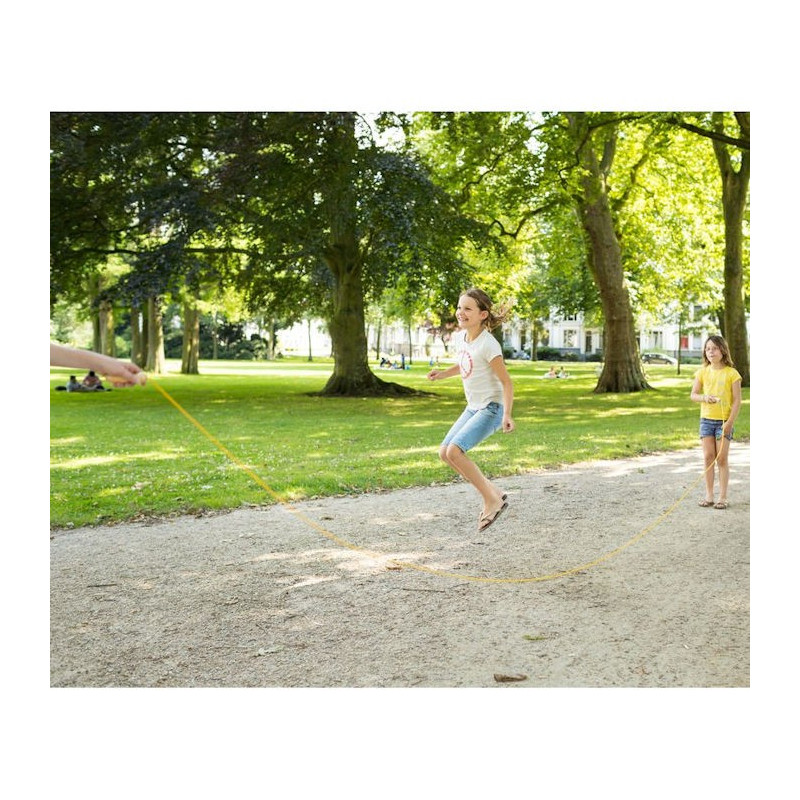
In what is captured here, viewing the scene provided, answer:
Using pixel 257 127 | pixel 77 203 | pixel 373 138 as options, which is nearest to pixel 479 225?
pixel 373 138

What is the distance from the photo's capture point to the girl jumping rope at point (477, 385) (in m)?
6.13

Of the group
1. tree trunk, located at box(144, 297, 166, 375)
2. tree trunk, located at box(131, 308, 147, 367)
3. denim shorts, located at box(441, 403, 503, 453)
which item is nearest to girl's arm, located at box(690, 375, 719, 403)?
denim shorts, located at box(441, 403, 503, 453)

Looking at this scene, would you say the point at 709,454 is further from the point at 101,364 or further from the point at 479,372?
the point at 101,364

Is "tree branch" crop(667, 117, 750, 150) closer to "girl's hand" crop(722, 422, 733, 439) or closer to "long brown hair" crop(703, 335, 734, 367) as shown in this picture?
"long brown hair" crop(703, 335, 734, 367)

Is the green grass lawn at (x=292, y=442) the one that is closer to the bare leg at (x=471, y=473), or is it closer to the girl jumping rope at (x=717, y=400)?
the girl jumping rope at (x=717, y=400)

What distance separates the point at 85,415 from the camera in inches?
725

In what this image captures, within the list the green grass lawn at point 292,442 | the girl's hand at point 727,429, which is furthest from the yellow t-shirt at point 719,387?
the green grass lawn at point 292,442

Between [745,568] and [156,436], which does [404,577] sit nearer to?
[745,568]

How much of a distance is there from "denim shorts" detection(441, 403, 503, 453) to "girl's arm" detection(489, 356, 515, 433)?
0.18 metres

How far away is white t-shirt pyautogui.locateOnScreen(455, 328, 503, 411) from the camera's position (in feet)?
20.2

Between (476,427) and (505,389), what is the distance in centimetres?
33

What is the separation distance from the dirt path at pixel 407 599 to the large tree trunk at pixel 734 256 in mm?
16326

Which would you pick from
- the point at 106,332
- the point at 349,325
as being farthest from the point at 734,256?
the point at 106,332

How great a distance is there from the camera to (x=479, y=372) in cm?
625
